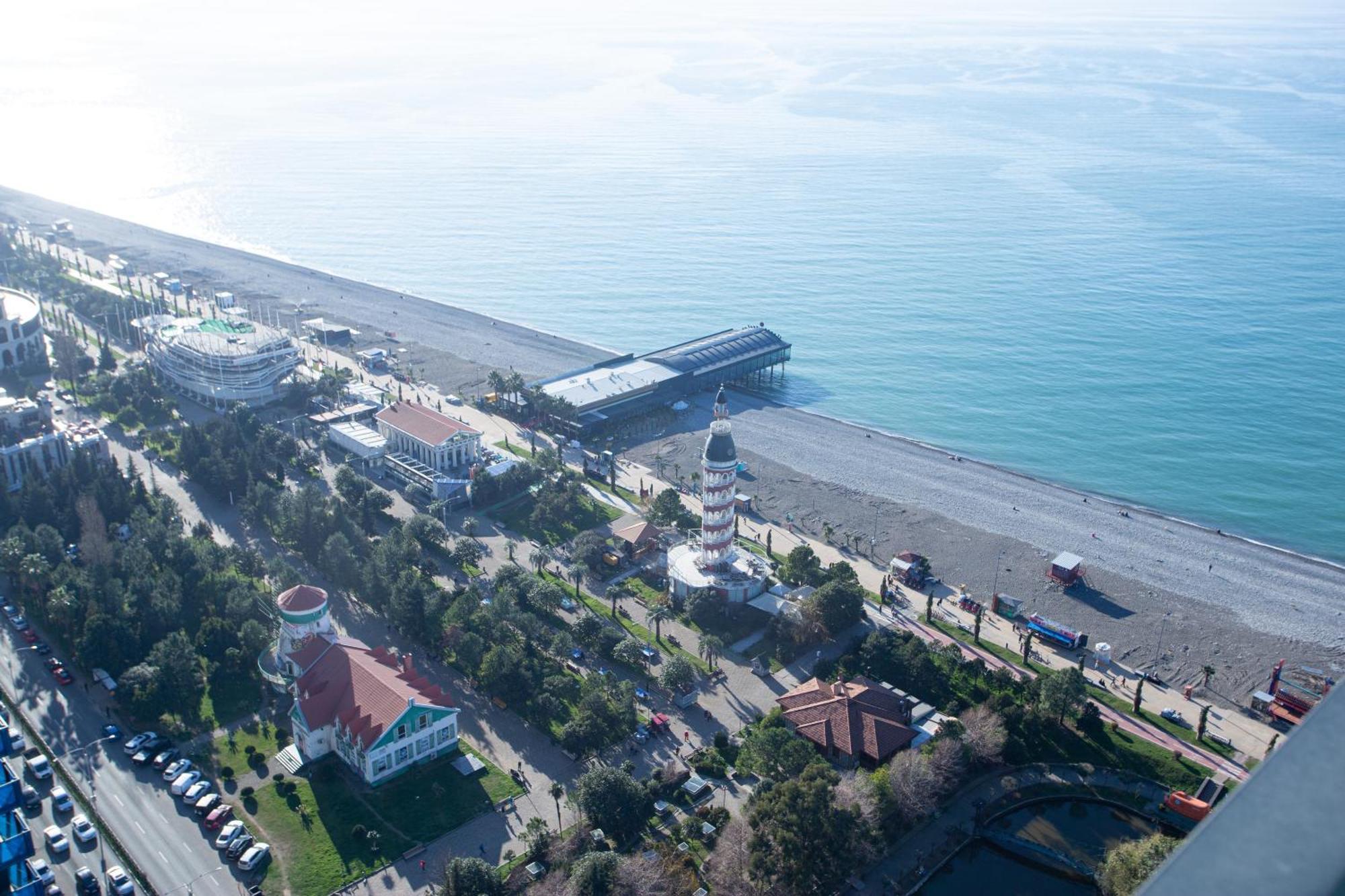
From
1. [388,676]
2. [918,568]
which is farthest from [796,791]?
[918,568]

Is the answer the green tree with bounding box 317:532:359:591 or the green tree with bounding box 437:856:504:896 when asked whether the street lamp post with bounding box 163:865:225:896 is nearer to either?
the green tree with bounding box 437:856:504:896

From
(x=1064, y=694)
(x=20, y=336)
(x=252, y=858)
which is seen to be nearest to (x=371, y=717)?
(x=252, y=858)

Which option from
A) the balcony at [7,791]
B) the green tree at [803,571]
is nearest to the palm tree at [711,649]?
the green tree at [803,571]

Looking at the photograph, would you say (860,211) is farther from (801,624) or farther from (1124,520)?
(801,624)

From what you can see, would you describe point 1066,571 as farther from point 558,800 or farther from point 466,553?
point 466,553

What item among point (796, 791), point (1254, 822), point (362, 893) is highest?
point (1254, 822)
